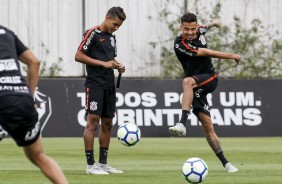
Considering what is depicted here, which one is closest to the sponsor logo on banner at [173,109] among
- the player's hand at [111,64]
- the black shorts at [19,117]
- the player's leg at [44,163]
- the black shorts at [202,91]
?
the black shorts at [202,91]

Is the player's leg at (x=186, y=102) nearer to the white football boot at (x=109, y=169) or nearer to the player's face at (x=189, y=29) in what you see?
the player's face at (x=189, y=29)

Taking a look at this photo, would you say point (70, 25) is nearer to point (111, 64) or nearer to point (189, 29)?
point (189, 29)

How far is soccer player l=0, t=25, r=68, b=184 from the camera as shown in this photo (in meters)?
7.62

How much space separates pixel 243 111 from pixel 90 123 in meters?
10.8

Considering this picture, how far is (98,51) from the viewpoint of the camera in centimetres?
1223

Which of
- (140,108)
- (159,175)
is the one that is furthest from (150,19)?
(159,175)

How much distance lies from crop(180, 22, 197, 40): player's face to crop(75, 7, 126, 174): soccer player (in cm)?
94

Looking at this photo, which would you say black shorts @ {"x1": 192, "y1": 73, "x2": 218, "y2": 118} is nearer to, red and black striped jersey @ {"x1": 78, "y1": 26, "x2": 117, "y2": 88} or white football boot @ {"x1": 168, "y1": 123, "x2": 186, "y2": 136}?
white football boot @ {"x1": 168, "y1": 123, "x2": 186, "y2": 136}

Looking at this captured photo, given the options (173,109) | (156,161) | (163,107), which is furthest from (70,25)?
(156,161)

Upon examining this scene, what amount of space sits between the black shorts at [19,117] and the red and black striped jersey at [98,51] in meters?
4.50

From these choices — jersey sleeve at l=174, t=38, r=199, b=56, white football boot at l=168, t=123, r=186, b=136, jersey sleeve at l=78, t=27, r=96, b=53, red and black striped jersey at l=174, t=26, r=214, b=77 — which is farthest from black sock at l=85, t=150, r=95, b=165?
jersey sleeve at l=174, t=38, r=199, b=56

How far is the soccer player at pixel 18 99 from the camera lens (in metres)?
7.62

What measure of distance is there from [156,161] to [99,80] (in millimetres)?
2698

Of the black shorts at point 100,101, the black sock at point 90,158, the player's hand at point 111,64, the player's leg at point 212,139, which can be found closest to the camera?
the player's hand at point 111,64
